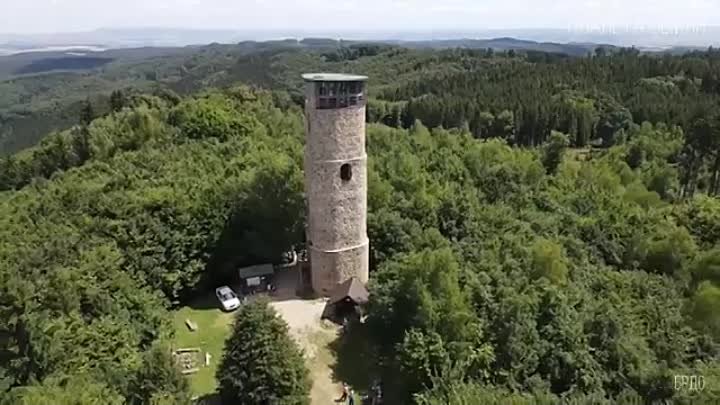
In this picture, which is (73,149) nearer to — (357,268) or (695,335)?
(357,268)

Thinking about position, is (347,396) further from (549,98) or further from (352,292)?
(549,98)

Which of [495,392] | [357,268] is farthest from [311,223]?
[495,392]

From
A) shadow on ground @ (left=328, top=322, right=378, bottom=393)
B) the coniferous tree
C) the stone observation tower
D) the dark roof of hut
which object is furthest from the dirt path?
the coniferous tree

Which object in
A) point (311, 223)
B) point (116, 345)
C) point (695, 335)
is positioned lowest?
point (695, 335)

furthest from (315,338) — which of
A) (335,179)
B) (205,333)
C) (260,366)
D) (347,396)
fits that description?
(335,179)

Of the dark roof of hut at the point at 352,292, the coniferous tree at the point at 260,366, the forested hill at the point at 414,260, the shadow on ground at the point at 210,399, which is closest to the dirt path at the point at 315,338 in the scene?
the dark roof of hut at the point at 352,292

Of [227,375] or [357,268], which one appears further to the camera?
[357,268]

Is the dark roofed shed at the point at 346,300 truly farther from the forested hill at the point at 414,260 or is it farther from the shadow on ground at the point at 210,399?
the shadow on ground at the point at 210,399

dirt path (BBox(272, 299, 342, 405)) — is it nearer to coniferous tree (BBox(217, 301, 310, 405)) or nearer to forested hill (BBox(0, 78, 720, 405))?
forested hill (BBox(0, 78, 720, 405))

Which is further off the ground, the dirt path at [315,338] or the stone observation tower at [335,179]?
the stone observation tower at [335,179]
